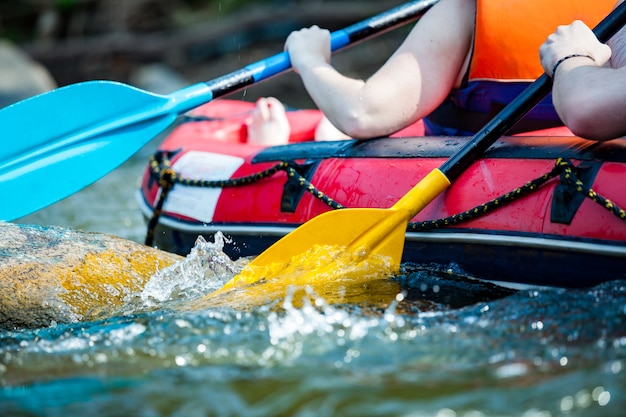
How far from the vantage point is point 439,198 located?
7.56 ft

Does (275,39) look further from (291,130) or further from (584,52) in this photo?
(584,52)

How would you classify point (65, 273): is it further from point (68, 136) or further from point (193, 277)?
point (68, 136)

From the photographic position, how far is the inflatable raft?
2012mm

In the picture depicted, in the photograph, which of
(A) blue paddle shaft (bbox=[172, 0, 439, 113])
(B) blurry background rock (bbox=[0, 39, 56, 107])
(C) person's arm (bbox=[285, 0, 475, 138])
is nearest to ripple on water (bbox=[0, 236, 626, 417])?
(C) person's arm (bbox=[285, 0, 475, 138])

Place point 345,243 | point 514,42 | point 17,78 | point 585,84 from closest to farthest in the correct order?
point 585,84 → point 345,243 → point 514,42 → point 17,78

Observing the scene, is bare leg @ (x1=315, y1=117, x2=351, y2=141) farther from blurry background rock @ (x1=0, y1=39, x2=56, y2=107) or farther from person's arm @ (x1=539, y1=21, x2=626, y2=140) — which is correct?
blurry background rock @ (x1=0, y1=39, x2=56, y2=107)

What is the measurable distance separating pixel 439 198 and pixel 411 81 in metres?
0.38

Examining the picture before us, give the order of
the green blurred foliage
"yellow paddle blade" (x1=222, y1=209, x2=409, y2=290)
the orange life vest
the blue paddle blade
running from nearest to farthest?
"yellow paddle blade" (x1=222, y1=209, x2=409, y2=290)
the orange life vest
the blue paddle blade
the green blurred foliage

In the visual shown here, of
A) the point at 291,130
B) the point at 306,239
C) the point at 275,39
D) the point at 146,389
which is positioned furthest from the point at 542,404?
the point at 275,39

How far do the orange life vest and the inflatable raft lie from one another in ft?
0.48

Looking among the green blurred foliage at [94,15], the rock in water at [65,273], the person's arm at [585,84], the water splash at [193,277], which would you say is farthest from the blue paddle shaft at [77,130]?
the green blurred foliage at [94,15]

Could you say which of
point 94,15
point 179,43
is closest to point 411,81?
point 179,43

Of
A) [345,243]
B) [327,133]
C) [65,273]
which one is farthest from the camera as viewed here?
[327,133]

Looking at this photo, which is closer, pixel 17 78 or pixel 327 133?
pixel 327 133
